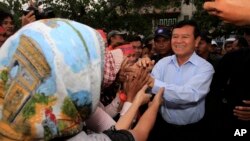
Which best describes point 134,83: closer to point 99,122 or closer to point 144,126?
point 99,122

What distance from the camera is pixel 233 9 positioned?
126 cm

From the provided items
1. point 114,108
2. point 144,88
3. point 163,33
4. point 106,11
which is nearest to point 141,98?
point 144,88

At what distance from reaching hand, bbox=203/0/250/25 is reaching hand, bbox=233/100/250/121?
1.86m

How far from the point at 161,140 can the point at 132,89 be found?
1452 mm

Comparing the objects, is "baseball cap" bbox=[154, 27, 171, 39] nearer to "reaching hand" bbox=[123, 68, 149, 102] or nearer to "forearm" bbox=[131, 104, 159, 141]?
"reaching hand" bbox=[123, 68, 149, 102]

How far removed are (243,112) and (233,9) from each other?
76.8 inches

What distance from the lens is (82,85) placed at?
3.91ft

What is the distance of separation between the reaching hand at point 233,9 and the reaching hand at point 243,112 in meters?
1.86

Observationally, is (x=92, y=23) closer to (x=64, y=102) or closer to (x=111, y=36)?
(x=111, y=36)

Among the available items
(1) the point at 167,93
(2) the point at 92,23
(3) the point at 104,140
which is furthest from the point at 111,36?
(2) the point at 92,23

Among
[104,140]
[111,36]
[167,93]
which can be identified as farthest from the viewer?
[111,36]

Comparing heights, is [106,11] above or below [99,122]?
below

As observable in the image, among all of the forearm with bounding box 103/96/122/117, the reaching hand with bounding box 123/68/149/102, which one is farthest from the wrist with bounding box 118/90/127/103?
the reaching hand with bounding box 123/68/149/102

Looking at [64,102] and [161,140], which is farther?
[161,140]
